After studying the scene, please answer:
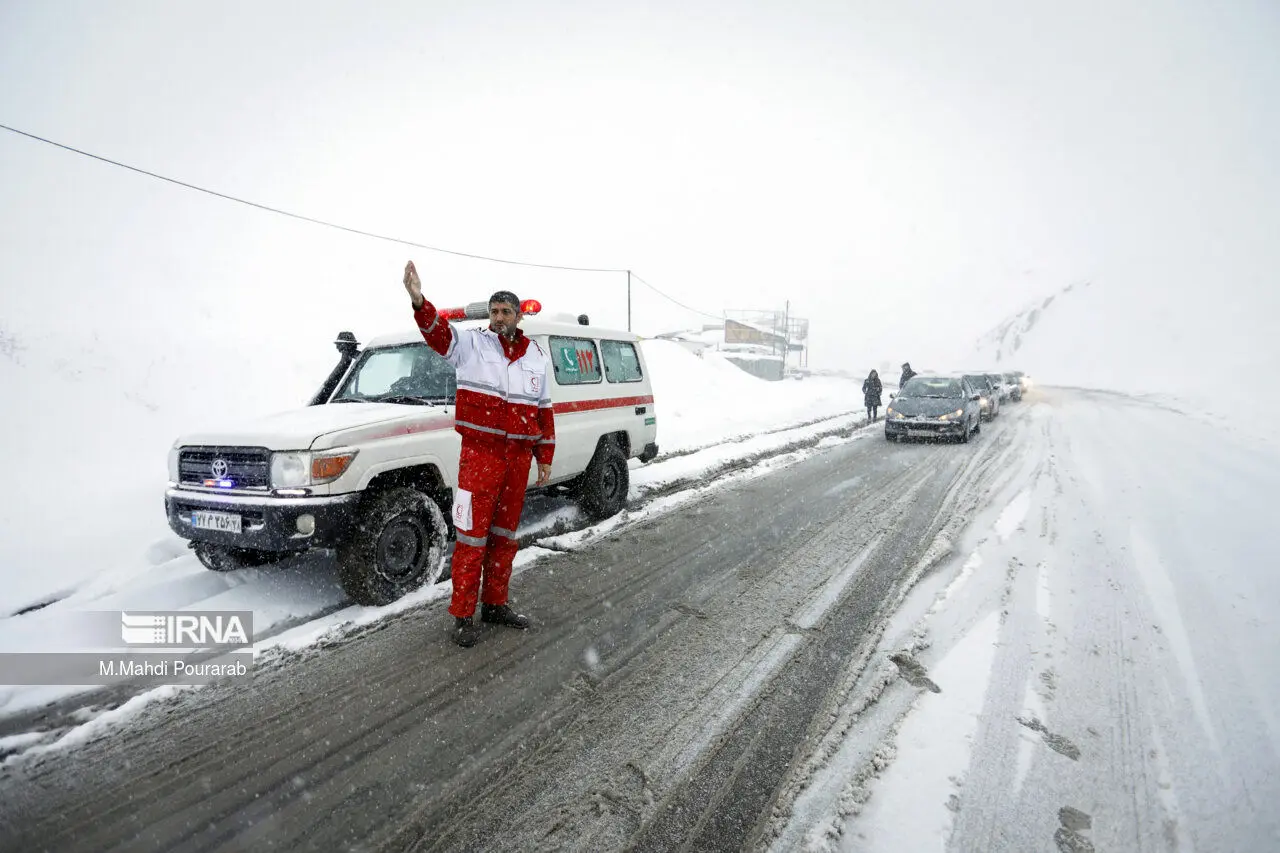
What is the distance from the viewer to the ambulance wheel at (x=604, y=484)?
6047 millimetres

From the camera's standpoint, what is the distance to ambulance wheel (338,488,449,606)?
12.5 feet

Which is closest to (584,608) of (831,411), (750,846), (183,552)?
(750,846)

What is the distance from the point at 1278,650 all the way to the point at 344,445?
5862 mm

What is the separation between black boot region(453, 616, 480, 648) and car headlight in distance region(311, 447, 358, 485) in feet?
4.23

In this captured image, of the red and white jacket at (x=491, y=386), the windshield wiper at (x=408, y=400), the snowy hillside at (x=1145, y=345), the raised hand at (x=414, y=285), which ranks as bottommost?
the windshield wiper at (x=408, y=400)

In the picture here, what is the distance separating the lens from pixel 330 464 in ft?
12.1

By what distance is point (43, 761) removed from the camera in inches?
97.9

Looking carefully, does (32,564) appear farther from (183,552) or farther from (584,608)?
(584,608)

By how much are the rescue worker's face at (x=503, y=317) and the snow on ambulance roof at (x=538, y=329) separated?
0.99 meters

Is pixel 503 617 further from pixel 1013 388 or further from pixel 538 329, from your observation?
pixel 1013 388

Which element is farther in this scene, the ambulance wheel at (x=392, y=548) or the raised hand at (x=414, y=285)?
the ambulance wheel at (x=392, y=548)

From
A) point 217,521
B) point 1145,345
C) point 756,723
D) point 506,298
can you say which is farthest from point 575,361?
point 1145,345

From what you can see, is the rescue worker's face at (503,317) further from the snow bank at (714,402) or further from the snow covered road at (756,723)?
the snow bank at (714,402)

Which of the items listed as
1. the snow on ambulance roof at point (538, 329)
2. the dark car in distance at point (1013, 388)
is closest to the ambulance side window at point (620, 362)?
the snow on ambulance roof at point (538, 329)
